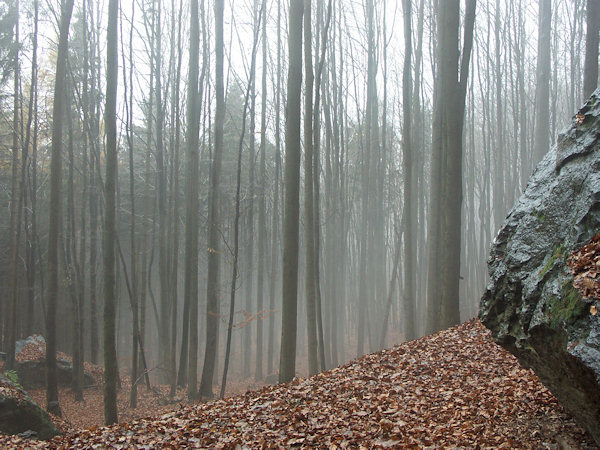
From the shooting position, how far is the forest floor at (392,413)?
3.97 metres

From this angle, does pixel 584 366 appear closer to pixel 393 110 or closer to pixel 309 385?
pixel 309 385

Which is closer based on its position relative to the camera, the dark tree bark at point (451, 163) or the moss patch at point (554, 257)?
the moss patch at point (554, 257)

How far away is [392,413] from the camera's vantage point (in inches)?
193

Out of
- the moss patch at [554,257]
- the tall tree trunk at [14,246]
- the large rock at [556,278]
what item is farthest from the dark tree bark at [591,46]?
the tall tree trunk at [14,246]

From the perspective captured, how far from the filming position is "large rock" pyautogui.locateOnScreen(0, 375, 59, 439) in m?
7.32

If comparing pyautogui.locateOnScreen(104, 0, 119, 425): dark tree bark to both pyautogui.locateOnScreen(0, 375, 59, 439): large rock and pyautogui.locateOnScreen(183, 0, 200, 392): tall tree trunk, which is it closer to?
pyautogui.locateOnScreen(0, 375, 59, 439): large rock

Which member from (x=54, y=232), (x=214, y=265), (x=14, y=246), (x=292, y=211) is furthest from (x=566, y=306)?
(x=14, y=246)

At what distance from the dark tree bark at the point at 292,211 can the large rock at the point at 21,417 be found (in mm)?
4128

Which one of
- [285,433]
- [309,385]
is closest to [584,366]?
[285,433]

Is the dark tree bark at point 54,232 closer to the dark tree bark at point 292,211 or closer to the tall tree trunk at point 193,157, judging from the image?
the tall tree trunk at point 193,157

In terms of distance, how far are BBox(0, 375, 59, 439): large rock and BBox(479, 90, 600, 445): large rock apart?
7404 millimetres

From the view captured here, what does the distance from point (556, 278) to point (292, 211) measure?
565 cm

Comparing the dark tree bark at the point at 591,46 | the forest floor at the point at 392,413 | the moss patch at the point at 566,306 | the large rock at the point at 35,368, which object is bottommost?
the large rock at the point at 35,368

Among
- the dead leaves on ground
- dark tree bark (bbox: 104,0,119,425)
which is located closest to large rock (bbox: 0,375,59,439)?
dark tree bark (bbox: 104,0,119,425)
